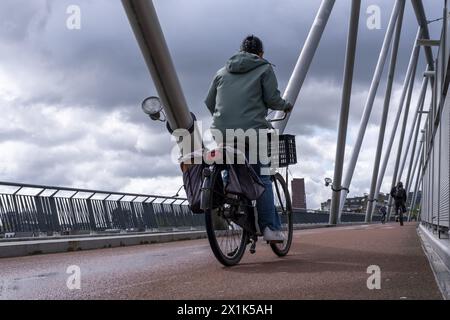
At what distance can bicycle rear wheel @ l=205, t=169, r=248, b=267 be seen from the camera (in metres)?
4.64

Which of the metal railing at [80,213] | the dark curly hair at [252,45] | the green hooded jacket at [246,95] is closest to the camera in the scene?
the green hooded jacket at [246,95]

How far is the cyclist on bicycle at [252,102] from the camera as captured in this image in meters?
5.14

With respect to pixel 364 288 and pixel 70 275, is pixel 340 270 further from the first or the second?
pixel 70 275

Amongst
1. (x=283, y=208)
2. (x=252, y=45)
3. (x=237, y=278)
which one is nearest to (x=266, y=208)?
(x=283, y=208)

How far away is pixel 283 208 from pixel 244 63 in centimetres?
173

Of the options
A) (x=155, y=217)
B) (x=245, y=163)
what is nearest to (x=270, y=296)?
(x=245, y=163)

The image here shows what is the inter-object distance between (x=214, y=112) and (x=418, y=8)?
3282cm

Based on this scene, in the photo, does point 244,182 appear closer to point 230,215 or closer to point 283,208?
point 230,215

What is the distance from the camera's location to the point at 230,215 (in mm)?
5023

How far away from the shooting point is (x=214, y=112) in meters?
5.42

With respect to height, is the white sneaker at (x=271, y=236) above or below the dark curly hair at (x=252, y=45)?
below

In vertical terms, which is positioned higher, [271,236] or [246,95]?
[246,95]

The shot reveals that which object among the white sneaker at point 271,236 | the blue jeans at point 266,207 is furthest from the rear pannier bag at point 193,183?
the white sneaker at point 271,236

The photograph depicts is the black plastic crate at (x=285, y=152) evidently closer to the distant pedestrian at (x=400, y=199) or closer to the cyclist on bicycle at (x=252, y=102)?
the cyclist on bicycle at (x=252, y=102)
